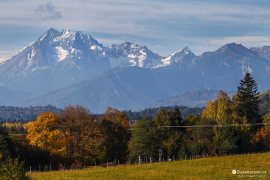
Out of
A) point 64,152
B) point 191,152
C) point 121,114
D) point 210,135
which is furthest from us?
point 121,114

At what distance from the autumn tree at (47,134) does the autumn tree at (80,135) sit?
33.3 inches

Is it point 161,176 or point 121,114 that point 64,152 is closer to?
point 121,114

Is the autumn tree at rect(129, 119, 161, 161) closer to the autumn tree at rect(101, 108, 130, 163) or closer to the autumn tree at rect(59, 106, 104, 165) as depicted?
the autumn tree at rect(101, 108, 130, 163)

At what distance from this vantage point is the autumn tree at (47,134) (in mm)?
80375

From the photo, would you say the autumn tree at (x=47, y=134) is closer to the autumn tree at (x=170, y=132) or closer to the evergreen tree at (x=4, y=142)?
the evergreen tree at (x=4, y=142)

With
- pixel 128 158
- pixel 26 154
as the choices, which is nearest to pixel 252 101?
pixel 128 158

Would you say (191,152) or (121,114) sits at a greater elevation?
(121,114)

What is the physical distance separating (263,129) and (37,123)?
34812 millimetres

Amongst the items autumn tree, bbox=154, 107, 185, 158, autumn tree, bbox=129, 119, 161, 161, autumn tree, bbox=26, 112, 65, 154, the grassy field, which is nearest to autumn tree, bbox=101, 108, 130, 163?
autumn tree, bbox=129, 119, 161, 161

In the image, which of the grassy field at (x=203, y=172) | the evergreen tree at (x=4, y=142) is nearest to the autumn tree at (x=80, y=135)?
the evergreen tree at (x=4, y=142)

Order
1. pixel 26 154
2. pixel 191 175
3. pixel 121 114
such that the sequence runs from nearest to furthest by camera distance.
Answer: pixel 191 175
pixel 26 154
pixel 121 114

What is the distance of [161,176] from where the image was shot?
131 ft

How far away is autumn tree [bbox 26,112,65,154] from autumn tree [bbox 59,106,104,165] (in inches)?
33.3

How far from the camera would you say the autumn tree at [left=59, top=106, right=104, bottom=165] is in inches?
3072
